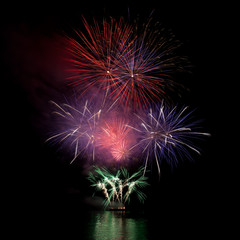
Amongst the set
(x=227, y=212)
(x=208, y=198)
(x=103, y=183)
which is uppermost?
(x=103, y=183)

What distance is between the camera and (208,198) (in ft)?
97.6

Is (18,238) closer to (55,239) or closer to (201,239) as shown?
(55,239)

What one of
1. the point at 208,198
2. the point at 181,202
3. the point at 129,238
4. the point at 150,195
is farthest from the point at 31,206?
the point at 129,238

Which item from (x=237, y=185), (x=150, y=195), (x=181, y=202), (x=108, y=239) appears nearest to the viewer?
(x=108, y=239)

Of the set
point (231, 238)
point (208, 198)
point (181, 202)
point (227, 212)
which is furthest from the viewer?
point (181, 202)

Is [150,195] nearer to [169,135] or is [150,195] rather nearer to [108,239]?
[169,135]

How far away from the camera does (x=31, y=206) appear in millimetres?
46781

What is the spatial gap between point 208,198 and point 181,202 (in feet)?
19.0

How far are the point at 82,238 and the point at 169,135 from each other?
27.4 ft

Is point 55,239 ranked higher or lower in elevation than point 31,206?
lower

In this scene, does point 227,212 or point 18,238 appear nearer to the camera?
point 18,238

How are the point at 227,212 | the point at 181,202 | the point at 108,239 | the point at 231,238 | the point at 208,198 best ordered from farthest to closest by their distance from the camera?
the point at 181,202
the point at 208,198
the point at 227,212
the point at 231,238
the point at 108,239

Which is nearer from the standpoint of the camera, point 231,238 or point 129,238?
point 129,238

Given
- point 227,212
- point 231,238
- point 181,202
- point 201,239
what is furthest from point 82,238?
point 181,202
